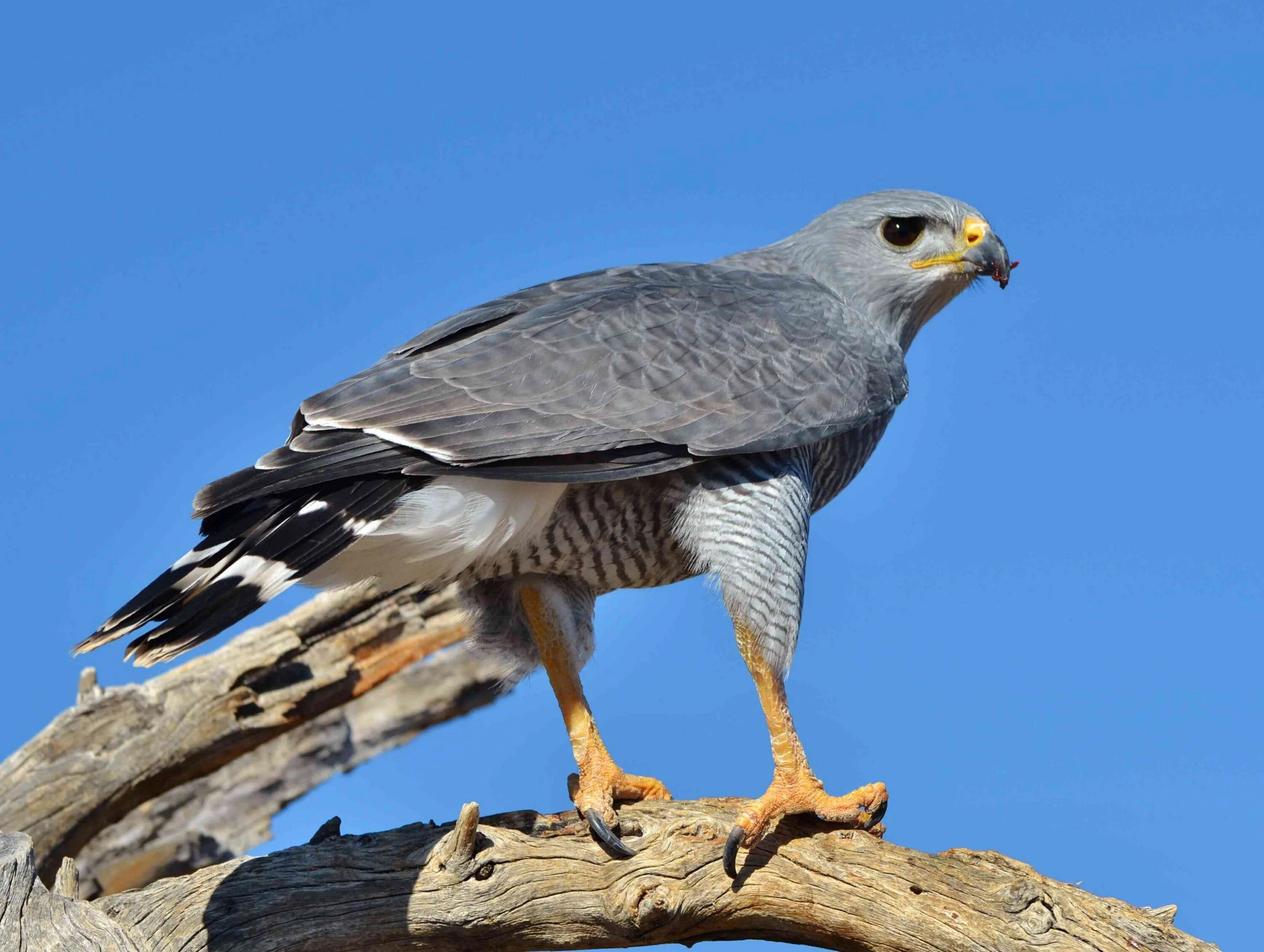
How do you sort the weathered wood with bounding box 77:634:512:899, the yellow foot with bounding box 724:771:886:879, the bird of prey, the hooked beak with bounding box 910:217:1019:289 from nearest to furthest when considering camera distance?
1. the bird of prey
2. the yellow foot with bounding box 724:771:886:879
3. the hooked beak with bounding box 910:217:1019:289
4. the weathered wood with bounding box 77:634:512:899

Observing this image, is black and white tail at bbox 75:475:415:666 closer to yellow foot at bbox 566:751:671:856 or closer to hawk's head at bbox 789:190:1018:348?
yellow foot at bbox 566:751:671:856

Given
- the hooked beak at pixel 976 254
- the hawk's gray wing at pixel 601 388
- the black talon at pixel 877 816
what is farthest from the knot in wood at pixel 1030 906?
the hooked beak at pixel 976 254

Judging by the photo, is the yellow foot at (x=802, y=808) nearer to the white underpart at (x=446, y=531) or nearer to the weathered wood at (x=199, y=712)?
the white underpart at (x=446, y=531)

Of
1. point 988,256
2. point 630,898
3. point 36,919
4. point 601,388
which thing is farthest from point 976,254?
point 36,919

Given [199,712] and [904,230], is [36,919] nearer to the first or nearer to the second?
[199,712]

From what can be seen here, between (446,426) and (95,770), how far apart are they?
3.65 m

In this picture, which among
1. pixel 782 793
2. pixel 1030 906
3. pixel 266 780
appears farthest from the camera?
pixel 266 780

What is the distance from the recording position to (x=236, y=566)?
387 centimetres

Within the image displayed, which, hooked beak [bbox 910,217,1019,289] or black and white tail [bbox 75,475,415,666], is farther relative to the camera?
hooked beak [bbox 910,217,1019,289]

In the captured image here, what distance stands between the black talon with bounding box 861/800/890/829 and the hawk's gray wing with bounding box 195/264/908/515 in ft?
4.46

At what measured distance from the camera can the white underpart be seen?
4.21 meters

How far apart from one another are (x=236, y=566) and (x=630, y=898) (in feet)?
5.61

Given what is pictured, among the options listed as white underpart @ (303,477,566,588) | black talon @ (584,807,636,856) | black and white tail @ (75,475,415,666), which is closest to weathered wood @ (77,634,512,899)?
black talon @ (584,807,636,856)

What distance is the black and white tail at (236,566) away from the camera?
3.84 metres
